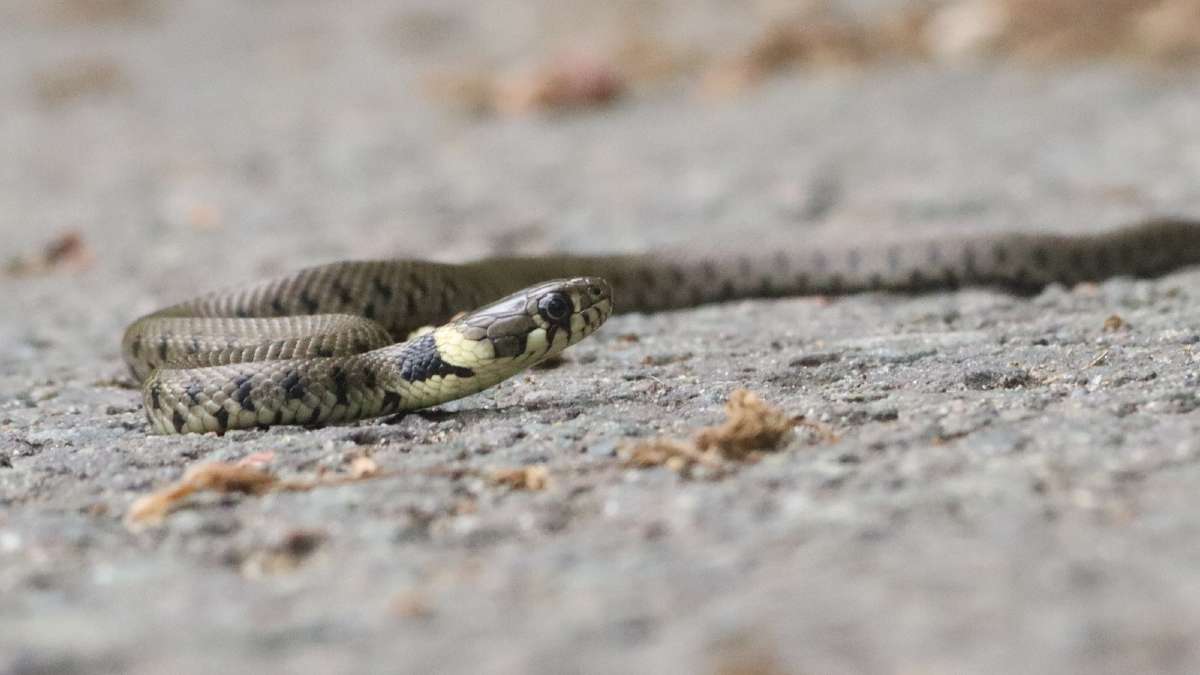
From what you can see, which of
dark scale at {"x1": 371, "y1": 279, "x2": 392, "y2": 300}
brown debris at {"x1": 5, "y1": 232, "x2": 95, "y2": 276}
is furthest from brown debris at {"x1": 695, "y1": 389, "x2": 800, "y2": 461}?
brown debris at {"x1": 5, "y1": 232, "x2": 95, "y2": 276}

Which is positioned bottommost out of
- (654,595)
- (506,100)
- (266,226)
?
(654,595)

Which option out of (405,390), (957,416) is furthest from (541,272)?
(957,416)

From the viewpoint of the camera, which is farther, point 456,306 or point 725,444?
point 456,306

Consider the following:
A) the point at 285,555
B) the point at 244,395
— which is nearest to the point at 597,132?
the point at 244,395

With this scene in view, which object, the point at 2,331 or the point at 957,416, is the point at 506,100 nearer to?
the point at 2,331

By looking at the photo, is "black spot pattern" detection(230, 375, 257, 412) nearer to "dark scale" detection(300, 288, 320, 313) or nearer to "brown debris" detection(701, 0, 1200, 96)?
"dark scale" detection(300, 288, 320, 313)

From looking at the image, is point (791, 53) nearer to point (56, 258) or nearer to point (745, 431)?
point (56, 258)
